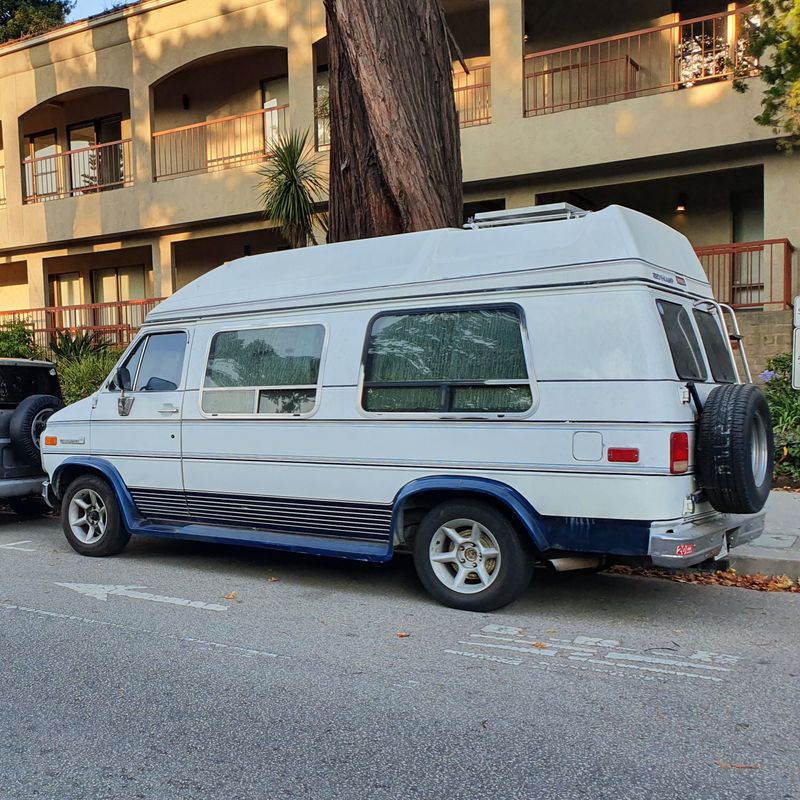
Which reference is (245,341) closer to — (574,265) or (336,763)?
(574,265)

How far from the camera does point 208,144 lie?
64.8 ft

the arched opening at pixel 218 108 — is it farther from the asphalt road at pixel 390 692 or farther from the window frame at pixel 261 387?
the asphalt road at pixel 390 692

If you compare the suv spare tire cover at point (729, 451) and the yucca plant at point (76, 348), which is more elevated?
the yucca plant at point (76, 348)

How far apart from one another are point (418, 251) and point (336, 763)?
148 inches

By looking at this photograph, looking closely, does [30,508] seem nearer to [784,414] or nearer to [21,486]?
[21,486]

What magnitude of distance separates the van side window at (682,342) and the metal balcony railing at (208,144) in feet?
48.5

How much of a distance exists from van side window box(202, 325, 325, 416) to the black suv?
9.75 ft

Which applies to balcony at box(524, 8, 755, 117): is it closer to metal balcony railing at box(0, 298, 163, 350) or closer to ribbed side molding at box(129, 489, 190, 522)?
metal balcony railing at box(0, 298, 163, 350)

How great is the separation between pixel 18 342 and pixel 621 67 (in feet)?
45.4

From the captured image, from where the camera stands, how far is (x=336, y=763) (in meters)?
3.61

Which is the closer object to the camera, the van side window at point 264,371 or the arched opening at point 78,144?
the van side window at point 264,371

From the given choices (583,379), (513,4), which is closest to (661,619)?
(583,379)

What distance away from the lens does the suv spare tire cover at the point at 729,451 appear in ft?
17.3

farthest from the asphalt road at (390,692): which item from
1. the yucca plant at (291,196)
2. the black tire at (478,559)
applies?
the yucca plant at (291,196)
